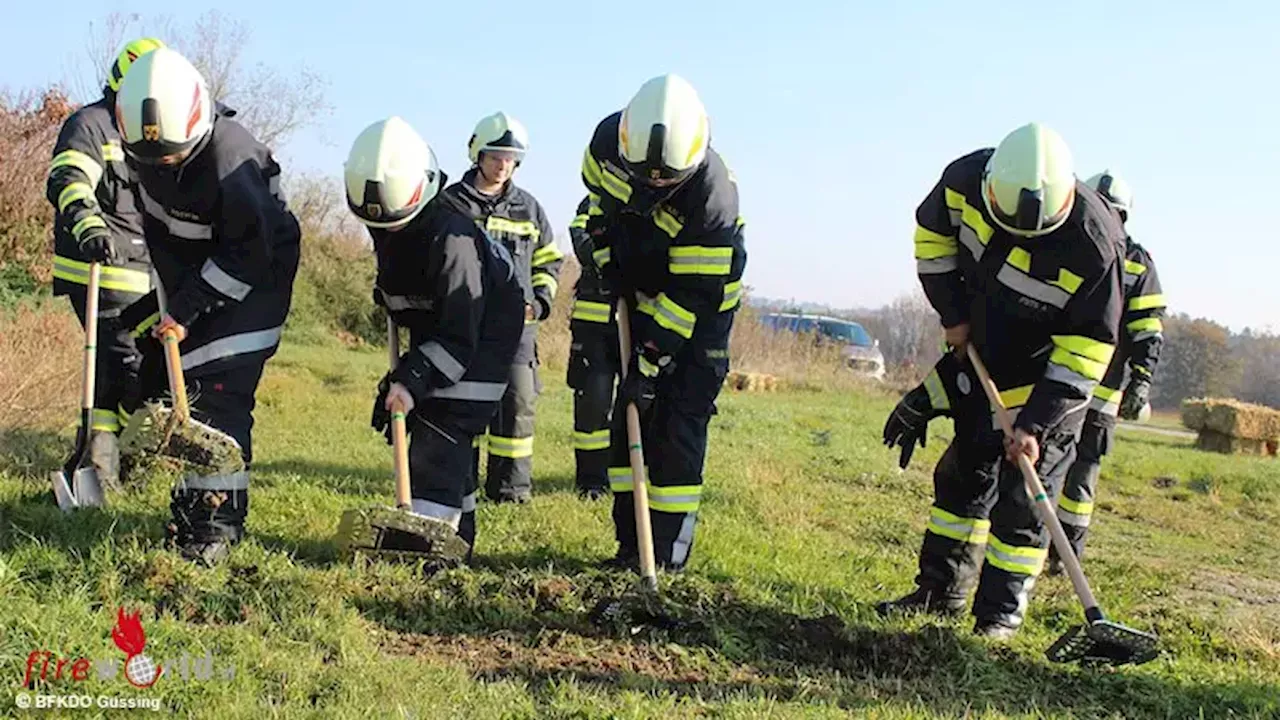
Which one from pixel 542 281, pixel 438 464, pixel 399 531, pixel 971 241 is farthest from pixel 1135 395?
pixel 399 531

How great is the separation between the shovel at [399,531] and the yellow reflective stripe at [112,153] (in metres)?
2.41

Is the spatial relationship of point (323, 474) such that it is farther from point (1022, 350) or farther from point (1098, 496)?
point (1098, 496)

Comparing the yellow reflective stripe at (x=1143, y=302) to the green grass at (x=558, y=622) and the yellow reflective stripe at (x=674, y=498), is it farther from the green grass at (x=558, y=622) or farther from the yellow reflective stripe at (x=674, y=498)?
the yellow reflective stripe at (x=674, y=498)

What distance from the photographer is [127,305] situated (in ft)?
17.7

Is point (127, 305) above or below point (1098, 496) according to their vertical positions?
above

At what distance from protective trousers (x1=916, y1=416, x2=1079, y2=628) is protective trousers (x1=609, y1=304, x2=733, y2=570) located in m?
1.16

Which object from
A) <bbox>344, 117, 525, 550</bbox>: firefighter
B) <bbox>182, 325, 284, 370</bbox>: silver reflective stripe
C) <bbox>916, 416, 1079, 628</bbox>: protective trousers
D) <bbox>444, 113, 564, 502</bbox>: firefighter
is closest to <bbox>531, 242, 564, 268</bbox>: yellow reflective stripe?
<bbox>444, 113, 564, 502</bbox>: firefighter

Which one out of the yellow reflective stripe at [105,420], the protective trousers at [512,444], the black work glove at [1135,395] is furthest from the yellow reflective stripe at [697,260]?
the black work glove at [1135,395]

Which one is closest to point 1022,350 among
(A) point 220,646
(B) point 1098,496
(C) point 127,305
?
(A) point 220,646

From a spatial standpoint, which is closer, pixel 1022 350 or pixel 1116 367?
pixel 1022 350

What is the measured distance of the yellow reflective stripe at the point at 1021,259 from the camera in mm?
4461

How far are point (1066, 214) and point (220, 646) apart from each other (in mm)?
3681

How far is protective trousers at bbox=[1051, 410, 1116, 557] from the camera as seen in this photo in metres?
6.08

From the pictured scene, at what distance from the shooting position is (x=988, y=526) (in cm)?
502
